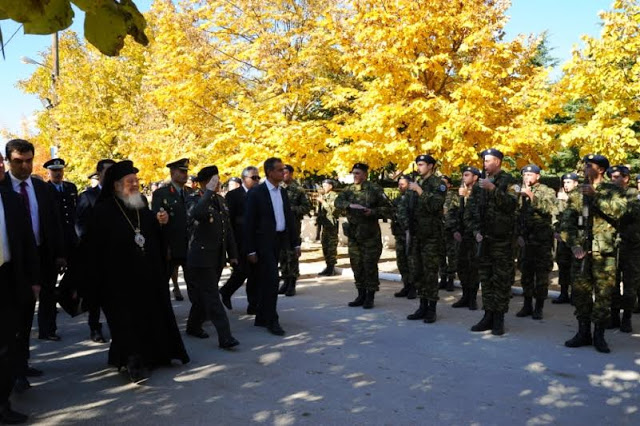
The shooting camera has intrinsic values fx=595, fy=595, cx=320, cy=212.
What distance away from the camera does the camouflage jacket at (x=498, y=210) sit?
716 cm

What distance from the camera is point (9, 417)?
14.6 feet

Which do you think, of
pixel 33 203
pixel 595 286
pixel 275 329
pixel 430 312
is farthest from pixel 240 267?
pixel 595 286

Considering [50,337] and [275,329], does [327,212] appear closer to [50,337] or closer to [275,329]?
[275,329]

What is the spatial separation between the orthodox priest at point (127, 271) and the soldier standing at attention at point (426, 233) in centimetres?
374

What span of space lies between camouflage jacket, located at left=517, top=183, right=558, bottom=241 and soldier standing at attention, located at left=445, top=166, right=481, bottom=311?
0.78 meters

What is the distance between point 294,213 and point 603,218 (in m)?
5.54

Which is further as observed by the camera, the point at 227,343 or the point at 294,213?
the point at 294,213

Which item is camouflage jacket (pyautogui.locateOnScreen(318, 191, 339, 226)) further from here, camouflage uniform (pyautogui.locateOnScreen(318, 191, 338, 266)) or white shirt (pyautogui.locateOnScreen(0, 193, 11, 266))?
white shirt (pyautogui.locateOnScreen(0, 193, 11, 266))

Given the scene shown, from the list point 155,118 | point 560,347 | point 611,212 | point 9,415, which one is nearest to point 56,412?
point 9,415

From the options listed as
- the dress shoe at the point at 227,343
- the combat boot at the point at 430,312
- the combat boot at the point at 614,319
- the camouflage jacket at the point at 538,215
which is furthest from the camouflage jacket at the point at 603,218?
the dress shoe at the point at 227,343

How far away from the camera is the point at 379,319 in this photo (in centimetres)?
813

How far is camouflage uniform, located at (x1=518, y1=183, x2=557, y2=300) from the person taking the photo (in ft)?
27.6

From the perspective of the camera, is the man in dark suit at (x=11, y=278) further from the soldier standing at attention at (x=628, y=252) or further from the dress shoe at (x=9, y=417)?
the soldier standing at attention at (x=628, y=252)

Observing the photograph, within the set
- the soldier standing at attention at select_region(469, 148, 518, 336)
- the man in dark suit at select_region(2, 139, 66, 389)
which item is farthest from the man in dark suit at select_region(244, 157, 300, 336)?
the soldier standing at attention at select_region(469, 148, 518, 336)
